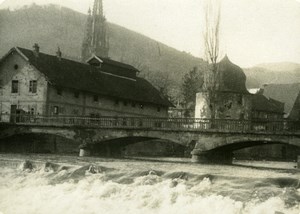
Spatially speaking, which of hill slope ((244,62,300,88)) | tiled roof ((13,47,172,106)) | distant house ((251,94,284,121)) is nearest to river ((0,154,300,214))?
hill slope ((244,62,300,88))

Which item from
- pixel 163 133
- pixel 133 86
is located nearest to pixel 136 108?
pixel 133 86

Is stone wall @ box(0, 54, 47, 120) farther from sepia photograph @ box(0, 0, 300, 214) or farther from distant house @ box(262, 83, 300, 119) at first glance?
distant house @ box(262, 83, 300, 119)

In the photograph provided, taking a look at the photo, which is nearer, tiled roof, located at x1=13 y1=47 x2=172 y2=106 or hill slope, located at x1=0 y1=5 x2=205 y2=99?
hill slope, located at x1=0 y1=5 x2=205 y2=99

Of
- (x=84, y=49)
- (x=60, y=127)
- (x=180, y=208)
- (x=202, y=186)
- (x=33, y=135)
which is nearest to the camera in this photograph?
(x=180, y=208)

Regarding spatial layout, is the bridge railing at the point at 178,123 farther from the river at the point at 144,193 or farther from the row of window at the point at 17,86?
the river at the point at 144,193

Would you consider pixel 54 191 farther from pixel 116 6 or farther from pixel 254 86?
pixel 254 86
